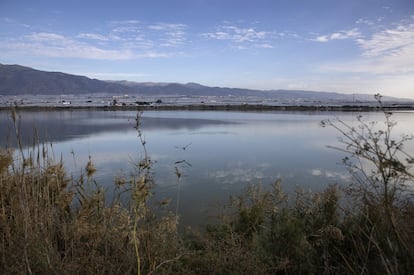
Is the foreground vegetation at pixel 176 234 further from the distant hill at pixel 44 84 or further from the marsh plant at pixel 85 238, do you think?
the distant hill at pixel 44 84

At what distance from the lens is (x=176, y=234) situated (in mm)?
3420

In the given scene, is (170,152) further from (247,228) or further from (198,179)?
(247,228)

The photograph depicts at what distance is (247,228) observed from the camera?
4.09 metres

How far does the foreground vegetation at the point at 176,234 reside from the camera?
6.86 ft

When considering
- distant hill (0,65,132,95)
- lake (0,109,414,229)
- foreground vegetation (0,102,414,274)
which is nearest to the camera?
foreground vegetation (0,102,414,274)

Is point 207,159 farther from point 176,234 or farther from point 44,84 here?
point 44,84

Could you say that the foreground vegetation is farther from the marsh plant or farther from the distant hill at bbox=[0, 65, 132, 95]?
the distant hill at bbox=[0, 65, 132, 95]

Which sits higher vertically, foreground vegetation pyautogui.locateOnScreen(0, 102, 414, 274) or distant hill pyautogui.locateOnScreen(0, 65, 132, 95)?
distant hill pyautogui.locateOnScreen(0, 65, 132, 95)

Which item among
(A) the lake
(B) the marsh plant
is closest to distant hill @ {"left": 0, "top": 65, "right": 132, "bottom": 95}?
(A) the lake

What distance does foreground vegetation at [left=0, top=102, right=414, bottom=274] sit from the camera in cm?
209

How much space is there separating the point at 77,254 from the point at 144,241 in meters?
0.61

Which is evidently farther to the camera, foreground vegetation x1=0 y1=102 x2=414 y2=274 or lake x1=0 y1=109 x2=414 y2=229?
lake x1=0 y1=109 x2=414 y2=229

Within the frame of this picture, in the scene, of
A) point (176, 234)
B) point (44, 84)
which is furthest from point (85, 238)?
point (44, 84)

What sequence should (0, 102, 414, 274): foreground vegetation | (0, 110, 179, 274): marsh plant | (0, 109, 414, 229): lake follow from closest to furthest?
(0, 102, 414, 274): foreground vegetation → (0, 110, 179, 274): marsh plant → (0, 109, 414, 229): lake
